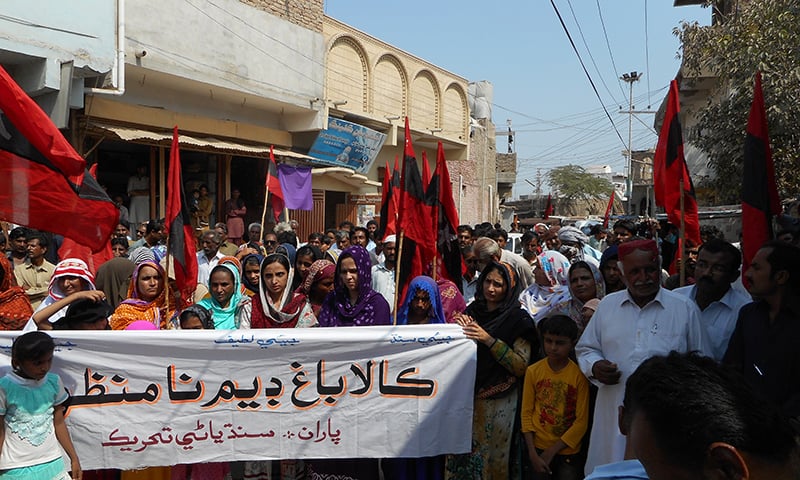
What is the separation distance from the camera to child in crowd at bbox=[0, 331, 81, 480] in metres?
3.11

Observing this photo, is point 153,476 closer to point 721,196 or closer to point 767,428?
point 767,428

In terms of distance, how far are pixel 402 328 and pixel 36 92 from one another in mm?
8331

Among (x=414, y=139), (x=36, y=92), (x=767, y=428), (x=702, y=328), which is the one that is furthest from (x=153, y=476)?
(x=414, y=139)

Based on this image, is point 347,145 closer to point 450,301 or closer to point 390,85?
point 390,85

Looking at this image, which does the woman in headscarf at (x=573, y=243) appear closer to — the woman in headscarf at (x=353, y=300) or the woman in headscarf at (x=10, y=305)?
the woman in headscarf at (x=353, y=300)

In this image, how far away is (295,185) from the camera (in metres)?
13.1

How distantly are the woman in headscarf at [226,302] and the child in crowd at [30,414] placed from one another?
4.36 ft

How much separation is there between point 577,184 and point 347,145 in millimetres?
41046

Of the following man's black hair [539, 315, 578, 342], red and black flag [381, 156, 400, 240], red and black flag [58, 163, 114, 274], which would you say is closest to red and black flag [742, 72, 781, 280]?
man's black hair [539, 315, 578, 342]

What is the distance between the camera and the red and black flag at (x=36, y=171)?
3721mm

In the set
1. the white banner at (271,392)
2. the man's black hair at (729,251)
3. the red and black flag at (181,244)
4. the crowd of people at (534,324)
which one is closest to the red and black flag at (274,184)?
the red and black flag at (181,244)

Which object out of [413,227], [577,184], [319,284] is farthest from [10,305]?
[577,184]

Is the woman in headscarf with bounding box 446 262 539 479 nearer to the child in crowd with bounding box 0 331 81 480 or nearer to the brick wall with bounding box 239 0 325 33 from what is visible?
the child in crowd with bounding box 0 331 81 480

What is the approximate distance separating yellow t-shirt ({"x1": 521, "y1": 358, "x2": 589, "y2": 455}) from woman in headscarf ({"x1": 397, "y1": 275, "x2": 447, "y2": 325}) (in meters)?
0.80
